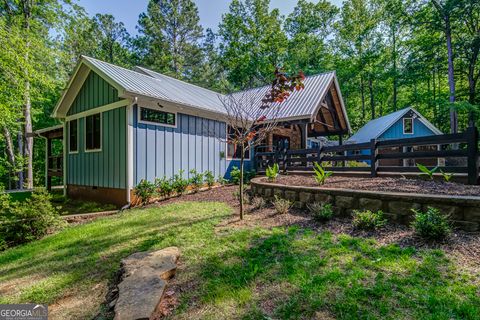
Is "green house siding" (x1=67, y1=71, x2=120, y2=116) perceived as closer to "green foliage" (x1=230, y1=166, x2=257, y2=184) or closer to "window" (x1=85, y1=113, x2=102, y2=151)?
"window" (x1=85, y1=113, x2=102, y2=151)

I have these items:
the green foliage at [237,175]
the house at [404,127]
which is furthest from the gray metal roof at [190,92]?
the house at [404,127]

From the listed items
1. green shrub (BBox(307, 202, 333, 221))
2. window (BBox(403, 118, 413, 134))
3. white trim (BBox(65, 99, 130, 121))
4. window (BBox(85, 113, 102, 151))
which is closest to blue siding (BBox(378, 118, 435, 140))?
window (BBox(403, 118, 413, 134))

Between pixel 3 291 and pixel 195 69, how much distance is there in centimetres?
2462

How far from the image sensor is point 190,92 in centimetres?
1101

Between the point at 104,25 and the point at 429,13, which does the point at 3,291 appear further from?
the point at 104,25

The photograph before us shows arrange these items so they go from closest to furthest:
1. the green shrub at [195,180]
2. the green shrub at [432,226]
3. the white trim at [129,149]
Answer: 1. the green shrub at [432,226]
2. the white trim at [129,149]
3. the green shrub at [195,180]

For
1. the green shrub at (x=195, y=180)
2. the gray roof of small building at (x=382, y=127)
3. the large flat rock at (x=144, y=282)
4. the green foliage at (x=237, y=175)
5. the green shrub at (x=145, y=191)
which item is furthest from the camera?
the gray roof of small building at (x=382, y=127)

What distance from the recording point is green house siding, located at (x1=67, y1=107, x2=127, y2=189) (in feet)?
25.0

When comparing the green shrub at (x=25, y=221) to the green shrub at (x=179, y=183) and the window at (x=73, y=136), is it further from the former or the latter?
the window at (x=73, y=136)

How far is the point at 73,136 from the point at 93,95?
7.52ft

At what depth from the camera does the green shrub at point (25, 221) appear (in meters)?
5.07

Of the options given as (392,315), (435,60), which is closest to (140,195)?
(392,315)

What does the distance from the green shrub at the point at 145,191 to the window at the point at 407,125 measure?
58.9 ft

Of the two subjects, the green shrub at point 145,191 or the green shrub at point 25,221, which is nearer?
the green shrub at point 25,221
